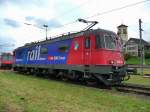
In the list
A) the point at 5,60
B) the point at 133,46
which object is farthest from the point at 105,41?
the point at 133,46

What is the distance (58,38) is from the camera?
23.2 metres

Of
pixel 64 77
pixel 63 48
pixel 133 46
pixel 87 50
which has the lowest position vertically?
pixel 64 77

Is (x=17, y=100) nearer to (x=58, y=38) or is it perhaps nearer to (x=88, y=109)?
(x=88, y=109)

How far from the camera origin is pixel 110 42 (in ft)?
60.2

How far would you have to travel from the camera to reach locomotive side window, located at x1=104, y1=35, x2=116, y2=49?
18.0 metres

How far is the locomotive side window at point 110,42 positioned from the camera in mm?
18044

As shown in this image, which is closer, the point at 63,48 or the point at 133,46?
the point at 63,48

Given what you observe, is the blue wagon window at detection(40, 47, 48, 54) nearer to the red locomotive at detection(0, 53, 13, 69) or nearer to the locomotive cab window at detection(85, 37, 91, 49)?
the locomotive cab window at detection(85, 37, 91, 49)

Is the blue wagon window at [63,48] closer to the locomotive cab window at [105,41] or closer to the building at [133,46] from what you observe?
the locomotive cab window at [105,41]

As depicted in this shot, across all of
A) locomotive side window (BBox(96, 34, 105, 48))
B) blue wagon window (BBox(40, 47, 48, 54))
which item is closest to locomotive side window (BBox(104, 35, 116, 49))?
locomotive side window (BBox(96, 34, 105, 48))

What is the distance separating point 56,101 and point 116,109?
8.20ft

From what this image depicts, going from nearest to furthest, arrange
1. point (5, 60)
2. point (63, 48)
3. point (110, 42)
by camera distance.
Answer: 1. point (110, 42)
2. point (63, 48)
3. point (5, 60)

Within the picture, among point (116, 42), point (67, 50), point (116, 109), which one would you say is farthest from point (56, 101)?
point (67, 50)

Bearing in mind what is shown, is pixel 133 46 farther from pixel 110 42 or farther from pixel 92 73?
pixel 92 73
